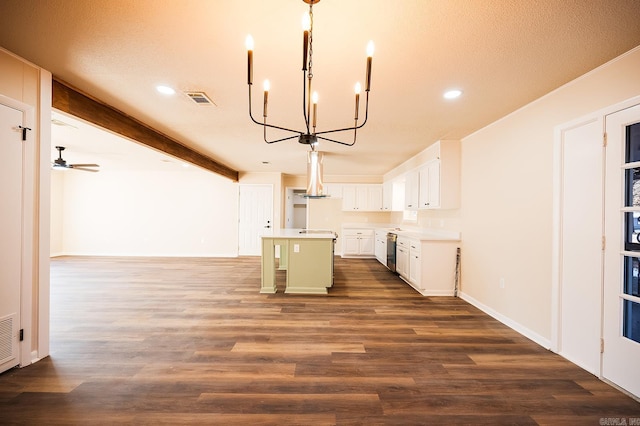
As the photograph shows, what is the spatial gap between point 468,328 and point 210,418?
2.83 meters

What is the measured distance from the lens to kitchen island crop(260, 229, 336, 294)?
4500 millimetres

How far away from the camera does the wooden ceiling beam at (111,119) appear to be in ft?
8.51

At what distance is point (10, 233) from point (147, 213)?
6.40 m

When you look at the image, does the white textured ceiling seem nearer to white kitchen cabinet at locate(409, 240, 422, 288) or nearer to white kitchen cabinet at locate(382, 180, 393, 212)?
white kitchen cabinet at locate(409, 240, 422, 288)

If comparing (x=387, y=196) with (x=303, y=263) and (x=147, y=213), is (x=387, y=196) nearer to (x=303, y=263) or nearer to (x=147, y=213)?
(x=303, y=263)

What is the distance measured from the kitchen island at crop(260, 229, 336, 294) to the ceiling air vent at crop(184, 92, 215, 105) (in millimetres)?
2282

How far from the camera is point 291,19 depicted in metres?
1.69

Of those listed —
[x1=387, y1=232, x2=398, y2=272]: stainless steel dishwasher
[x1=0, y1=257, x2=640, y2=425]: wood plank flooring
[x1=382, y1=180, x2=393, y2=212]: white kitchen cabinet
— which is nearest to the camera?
[x1=0, y1=257, x2=640, y2=425]: wood plank flooring

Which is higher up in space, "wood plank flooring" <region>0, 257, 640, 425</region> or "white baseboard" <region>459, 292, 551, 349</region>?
"white baseboard" <region>459, 292, 551, 349</region>

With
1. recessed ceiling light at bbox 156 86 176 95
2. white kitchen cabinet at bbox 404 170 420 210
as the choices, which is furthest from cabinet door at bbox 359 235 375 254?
recessed ceiling light at bbox 156 86 176 95

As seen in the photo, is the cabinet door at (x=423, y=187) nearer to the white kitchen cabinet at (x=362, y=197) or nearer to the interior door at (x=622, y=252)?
the interior door at (x=622, y=252)

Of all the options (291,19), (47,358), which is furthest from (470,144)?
(47,358)

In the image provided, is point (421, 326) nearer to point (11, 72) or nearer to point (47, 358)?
point (47, 358)

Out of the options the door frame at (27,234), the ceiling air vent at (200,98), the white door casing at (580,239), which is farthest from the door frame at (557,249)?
the door frame at (27,234)
